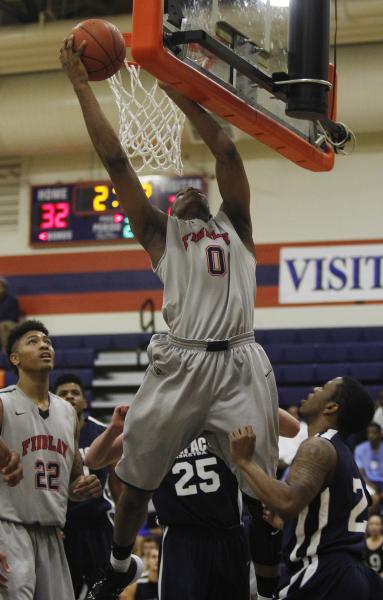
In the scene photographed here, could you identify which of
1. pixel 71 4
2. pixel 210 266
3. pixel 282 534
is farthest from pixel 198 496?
pixel 71 4

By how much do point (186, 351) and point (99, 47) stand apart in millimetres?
1365

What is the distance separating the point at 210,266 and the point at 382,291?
933 cm

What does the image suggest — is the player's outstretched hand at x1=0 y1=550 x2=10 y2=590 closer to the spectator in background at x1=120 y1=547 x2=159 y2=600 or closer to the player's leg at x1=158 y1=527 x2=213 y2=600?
the player's leg at x1=158 y1=527 x2=213 y2=600

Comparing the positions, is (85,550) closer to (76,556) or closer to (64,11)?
(76,556)

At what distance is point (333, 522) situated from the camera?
446 cm

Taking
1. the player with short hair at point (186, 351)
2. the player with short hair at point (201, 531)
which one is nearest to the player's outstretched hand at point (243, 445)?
the player with short hair at point (186, 351)

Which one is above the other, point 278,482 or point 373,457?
point 278,482

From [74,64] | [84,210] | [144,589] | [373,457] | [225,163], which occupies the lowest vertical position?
[144,589]

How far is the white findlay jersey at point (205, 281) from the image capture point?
14.7 ft

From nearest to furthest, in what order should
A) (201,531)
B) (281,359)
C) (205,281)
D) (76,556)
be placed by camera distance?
(205,281) < (201,531) < (76,556) < (281,359)

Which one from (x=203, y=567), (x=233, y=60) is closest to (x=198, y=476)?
(x=203, y=567)

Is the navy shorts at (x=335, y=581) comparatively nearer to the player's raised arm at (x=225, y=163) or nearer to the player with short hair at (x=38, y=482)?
the player with short hair at (x=38, y=482)

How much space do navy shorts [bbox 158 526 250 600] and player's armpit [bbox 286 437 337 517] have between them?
918 mm

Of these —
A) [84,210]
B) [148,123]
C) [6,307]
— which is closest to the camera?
[148,123]
